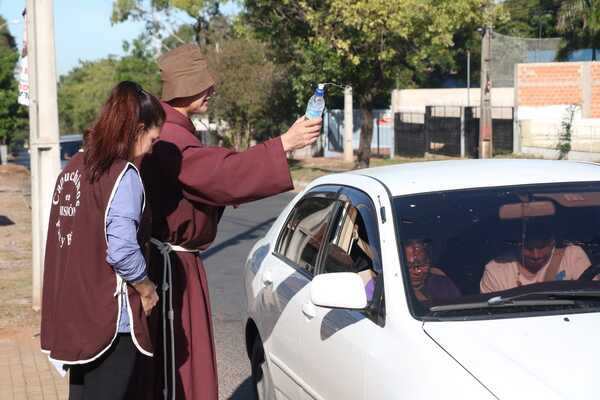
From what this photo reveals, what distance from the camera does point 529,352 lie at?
332 cm

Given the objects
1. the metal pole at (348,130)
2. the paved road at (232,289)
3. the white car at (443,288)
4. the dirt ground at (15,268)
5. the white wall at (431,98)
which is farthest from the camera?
the white wall at (431,98)

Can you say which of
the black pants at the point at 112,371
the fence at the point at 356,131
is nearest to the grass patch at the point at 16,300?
the black pants at the point at 112,371

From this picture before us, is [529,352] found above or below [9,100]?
below

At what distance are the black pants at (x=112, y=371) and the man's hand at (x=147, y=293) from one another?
0.13 metres

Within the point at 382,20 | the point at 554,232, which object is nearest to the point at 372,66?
the point at 382,20

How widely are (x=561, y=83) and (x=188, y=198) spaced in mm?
32954

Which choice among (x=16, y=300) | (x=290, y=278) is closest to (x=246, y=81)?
(x=16, y=300)

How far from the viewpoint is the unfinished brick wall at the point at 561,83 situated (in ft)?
115

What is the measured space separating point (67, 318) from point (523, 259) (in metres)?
1.87

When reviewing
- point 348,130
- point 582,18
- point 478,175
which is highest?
point 582,18

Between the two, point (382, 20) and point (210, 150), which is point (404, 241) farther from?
point (382, 20)

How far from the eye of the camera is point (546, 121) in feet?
111

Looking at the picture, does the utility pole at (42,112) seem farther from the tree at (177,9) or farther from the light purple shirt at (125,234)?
the tree at (177,9)

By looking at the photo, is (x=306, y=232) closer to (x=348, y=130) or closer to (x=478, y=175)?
(x=478, y=175)
